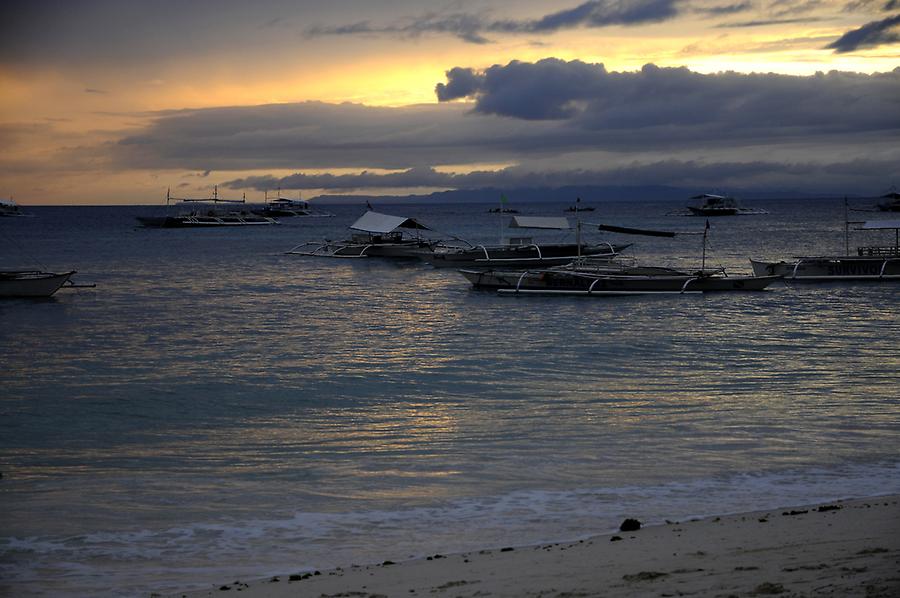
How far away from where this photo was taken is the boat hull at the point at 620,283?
146 feet

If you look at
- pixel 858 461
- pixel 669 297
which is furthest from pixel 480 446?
pixel 669 297

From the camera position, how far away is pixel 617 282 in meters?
44.3

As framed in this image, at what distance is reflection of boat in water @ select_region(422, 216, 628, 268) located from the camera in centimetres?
5806

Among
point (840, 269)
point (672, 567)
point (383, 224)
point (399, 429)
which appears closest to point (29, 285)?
point (383, 224)

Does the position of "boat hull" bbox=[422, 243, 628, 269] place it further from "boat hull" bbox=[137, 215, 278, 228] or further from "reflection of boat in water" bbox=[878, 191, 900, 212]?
"reflection of boat in water" bbox=[878, 191, 900, 212]

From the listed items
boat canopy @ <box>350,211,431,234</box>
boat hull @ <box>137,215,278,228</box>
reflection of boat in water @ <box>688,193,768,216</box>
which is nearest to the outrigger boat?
boat canopy @ <box>350,211,431,234</box>

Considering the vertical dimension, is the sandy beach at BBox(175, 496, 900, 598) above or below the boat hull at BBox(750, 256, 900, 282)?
below

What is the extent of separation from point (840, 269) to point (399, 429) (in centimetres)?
4017

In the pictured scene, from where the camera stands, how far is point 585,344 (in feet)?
98.1

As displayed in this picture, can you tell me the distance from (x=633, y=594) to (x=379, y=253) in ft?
209

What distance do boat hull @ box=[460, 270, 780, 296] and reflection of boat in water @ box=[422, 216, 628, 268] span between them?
36.0 feet

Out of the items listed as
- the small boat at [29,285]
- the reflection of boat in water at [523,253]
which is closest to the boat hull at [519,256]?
the reflection of boat in water at [523,253]

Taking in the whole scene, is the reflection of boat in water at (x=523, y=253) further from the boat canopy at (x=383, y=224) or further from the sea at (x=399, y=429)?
the sea at (x=399, y=429)

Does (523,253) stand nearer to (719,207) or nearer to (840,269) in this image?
(840,269)
